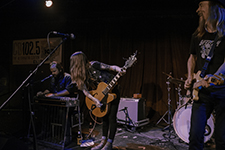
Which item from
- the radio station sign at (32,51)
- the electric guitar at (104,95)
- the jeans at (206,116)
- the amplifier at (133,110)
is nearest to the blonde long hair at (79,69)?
the electric guitar at (104,95)

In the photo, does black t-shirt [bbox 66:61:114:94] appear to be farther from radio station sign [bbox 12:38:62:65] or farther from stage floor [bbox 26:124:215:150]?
radio station sign [bbox 12:38:62:65]

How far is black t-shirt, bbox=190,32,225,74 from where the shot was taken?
5.22 feet

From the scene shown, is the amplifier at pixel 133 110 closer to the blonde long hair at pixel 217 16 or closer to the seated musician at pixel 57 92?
the seated musician at pixel 57 92

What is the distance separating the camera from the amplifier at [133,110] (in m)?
4.35

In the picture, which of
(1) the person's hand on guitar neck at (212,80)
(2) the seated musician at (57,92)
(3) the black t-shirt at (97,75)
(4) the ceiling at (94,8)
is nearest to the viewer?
(1) the person's hand on guitar neck at (212,80)

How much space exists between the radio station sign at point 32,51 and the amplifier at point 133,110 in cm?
312

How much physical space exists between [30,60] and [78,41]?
222 cm

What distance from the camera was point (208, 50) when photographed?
1681 mm

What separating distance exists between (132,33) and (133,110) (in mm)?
2578

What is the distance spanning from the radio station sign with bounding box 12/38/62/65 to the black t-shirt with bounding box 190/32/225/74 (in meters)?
5.13

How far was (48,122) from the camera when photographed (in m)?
3.40

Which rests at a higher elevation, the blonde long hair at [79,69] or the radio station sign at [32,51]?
the radio station sign at [32,51]

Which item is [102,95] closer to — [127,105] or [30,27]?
[127,105]

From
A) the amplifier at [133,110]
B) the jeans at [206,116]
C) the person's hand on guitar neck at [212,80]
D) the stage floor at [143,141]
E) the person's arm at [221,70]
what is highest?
the person's arm at [221,70]
